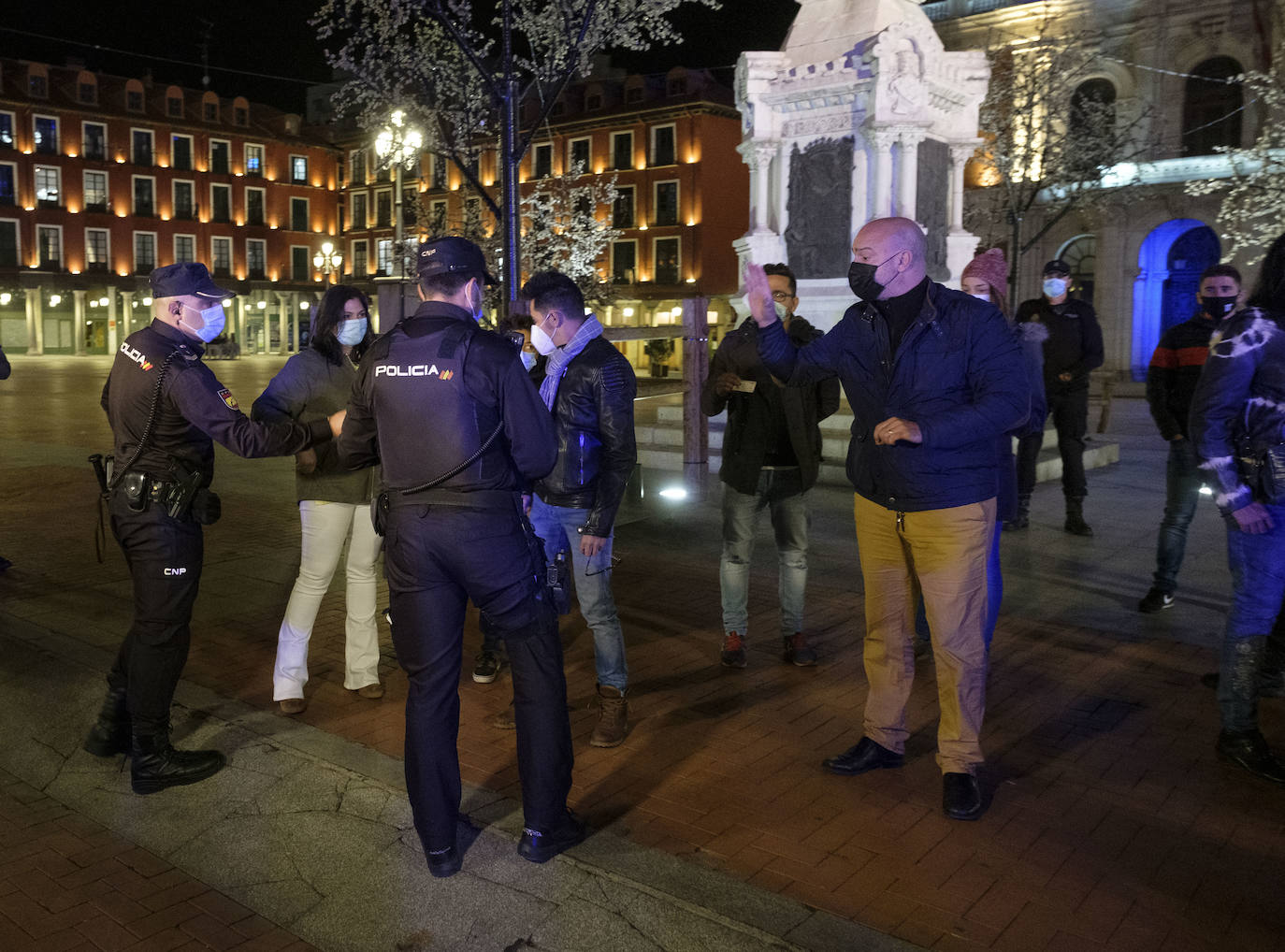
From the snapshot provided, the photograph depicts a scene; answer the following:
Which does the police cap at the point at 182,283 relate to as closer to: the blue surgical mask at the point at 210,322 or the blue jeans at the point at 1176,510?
the blue surgical mask at the point at 210,322

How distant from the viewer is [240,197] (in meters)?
66.8

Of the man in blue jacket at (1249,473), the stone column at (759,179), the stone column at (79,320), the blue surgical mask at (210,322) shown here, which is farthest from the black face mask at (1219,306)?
the stone column at (79,320)

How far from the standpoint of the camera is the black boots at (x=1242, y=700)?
4430 mm

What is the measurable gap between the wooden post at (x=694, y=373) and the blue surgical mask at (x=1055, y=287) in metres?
2.97

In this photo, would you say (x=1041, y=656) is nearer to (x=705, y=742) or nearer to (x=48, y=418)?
(x=705, y=742)

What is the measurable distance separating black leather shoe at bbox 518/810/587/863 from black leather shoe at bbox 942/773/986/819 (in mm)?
1340

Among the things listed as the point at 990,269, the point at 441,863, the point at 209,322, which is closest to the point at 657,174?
the point at 990,269

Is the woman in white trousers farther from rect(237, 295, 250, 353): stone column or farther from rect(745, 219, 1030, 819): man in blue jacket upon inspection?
rect(237, 295, 250, 353): stone column

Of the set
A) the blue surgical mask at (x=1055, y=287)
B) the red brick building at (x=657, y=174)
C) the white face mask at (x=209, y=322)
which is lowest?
the white face mask at (x=209, y=322)

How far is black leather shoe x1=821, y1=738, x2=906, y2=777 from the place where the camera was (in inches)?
172

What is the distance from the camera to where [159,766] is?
4.30 metres

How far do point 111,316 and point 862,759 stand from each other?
67.1m

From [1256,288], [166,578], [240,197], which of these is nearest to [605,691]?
[166,578]

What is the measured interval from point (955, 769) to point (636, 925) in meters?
1.45
